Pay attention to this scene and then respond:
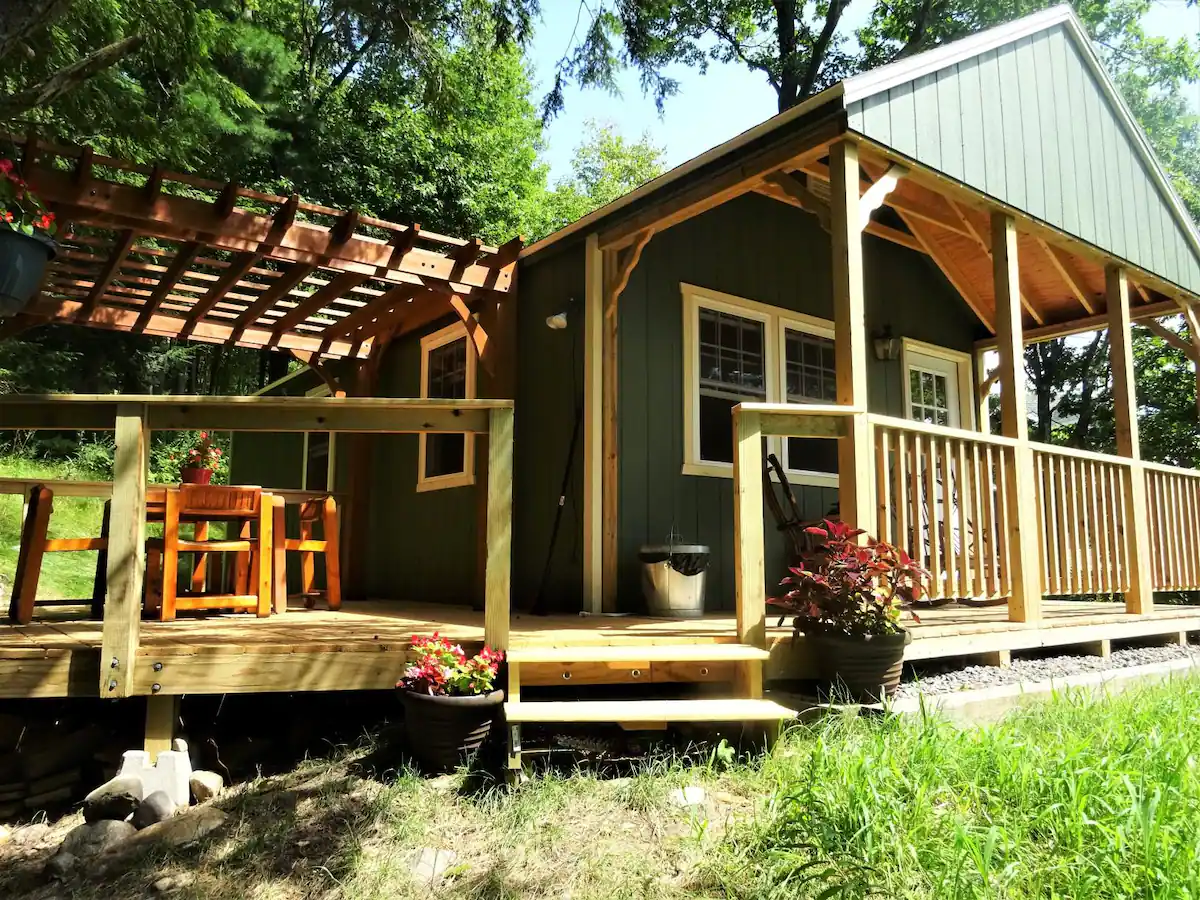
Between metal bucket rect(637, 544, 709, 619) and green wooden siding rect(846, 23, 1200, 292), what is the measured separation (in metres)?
2.38

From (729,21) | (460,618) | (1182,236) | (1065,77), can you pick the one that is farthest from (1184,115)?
(460,618)

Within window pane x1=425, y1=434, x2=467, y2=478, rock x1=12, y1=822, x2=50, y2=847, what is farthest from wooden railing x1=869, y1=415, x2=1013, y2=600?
rock x1=12, y1=822, x2=50, y2=847

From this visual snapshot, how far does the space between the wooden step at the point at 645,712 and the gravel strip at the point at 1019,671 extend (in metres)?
0.83

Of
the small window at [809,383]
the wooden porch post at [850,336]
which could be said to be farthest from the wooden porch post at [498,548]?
the small window at [809,383]

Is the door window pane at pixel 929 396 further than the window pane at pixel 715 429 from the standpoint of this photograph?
Yes

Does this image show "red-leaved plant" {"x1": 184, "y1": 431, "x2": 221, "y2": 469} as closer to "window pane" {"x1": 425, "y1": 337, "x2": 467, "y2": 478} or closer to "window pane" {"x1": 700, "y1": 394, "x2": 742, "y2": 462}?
"window pane" {"x1": 425, "y1": 337, "x2": 467, "y2": 478}

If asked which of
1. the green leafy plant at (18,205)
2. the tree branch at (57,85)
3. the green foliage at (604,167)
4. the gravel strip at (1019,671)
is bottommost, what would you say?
the gravel strip at (1019,671)

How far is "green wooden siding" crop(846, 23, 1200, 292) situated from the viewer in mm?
4340

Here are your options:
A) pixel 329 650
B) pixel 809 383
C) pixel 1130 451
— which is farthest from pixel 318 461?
pixel 1130 451

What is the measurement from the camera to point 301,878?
259cm

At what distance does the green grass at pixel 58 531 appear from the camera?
31.5ft

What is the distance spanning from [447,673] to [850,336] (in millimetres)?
2235

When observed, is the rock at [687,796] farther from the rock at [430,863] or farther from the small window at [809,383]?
the small window at [809,383]

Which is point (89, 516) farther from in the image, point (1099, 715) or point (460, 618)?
point (1099, 715)
